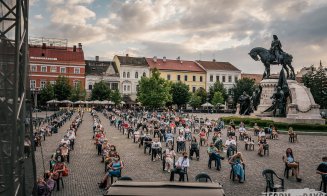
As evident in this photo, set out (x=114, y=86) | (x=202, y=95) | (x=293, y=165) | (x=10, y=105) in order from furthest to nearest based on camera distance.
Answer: (x=202, y=95)
(x=114, y=86)
(x=293, y=165)
(x=10, y=105)

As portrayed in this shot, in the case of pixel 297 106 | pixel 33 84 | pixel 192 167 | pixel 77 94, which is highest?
pixel 33 84

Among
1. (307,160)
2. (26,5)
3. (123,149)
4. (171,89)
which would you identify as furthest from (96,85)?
(26,5)

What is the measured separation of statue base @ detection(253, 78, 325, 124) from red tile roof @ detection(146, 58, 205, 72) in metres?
50.3

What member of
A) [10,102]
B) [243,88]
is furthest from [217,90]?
[10,102]

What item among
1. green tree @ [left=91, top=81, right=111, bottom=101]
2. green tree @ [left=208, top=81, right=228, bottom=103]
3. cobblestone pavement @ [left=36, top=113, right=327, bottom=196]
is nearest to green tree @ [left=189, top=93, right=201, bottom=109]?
green tree @ [left=208, top=81, right=228, bottom=103]

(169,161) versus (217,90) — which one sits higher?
(217,90)

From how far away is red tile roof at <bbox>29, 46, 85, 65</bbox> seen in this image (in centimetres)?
7569

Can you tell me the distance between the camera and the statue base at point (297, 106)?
34812 millimetres

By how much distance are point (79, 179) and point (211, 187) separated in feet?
25.9

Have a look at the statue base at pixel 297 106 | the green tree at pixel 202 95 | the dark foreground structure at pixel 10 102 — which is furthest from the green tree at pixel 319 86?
the dark foreground structure at pixel 10 102

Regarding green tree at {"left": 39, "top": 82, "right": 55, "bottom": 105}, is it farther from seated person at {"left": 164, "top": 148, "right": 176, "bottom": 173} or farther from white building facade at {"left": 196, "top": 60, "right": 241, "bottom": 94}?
seated person at {"left": 164, "top": 148, "right": 176, "bottom": 173}

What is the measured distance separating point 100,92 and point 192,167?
5925 cm

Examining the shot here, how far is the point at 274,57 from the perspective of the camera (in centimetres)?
4094

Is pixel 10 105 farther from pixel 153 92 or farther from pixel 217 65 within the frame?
pixel 217 65
